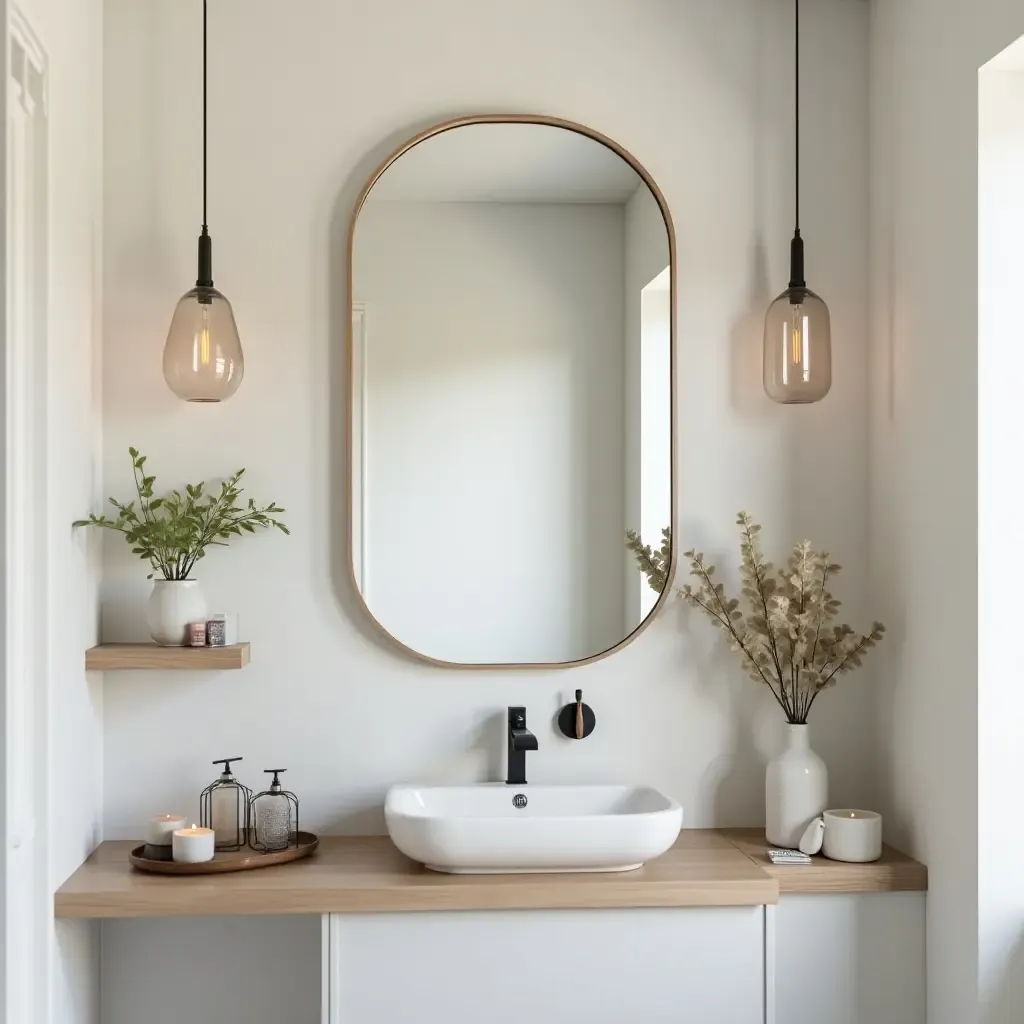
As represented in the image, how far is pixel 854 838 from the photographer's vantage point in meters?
2.16

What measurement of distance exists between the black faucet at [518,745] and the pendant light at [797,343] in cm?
80

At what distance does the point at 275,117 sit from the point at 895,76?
1.20 m

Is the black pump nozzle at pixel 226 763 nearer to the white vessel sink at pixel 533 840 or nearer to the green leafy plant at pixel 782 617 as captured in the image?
the white vessel sink at pixel 533 840

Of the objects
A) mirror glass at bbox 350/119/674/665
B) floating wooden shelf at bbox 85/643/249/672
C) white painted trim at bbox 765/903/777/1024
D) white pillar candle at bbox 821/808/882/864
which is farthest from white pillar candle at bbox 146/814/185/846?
white pillar candle at bbox 821/808/882/864

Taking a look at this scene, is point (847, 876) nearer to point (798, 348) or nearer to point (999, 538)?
point (999, 538)

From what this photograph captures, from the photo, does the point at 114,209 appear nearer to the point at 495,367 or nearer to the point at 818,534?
the point at 495,367

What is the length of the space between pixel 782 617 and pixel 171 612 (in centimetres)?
112

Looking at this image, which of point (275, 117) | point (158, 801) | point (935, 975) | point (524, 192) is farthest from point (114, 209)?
point (935, 975)

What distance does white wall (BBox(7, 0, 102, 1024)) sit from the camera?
1.95 metres

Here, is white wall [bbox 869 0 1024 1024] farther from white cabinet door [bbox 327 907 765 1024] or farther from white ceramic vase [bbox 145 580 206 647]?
white ceramic vase [bbox 145 580 206 647]

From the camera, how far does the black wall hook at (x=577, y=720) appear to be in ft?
7.76

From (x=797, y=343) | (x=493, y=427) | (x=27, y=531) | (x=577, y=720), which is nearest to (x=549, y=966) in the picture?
(x=577, y=720)

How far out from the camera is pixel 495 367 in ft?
7.84

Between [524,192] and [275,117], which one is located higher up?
[275,117]
